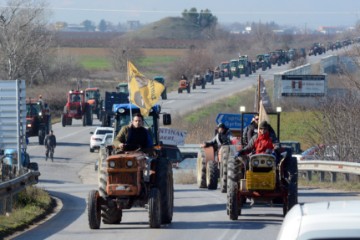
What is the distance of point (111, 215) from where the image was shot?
18047 millimetres

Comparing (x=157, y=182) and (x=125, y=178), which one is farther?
(x=157, y=182)

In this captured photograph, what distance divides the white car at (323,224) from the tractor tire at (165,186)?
11975mm

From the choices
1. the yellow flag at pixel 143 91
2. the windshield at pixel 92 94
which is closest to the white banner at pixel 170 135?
the yellow flag at pixel 143 91

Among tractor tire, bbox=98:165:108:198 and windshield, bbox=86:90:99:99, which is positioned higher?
windshield, bbox=86:90:99:99

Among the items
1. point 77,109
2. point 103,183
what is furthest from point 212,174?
point 77,109

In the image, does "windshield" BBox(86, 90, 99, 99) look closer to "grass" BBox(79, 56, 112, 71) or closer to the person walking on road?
the person walking on road

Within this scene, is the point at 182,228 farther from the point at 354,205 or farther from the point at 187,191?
the point at 354,205

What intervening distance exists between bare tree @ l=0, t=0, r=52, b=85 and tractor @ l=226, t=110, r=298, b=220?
58.1 metres

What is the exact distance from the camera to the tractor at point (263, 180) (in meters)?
17.5

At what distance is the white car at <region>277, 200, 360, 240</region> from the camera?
4949 millimetres

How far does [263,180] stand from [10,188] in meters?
4.66

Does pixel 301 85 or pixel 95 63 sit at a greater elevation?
pixel 95 63

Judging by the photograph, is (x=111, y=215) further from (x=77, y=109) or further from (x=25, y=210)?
(x=77, y=109)

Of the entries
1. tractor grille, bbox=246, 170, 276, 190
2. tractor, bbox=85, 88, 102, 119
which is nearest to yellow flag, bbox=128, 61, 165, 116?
tractor grille, bbox=246, 170, 276, 190
